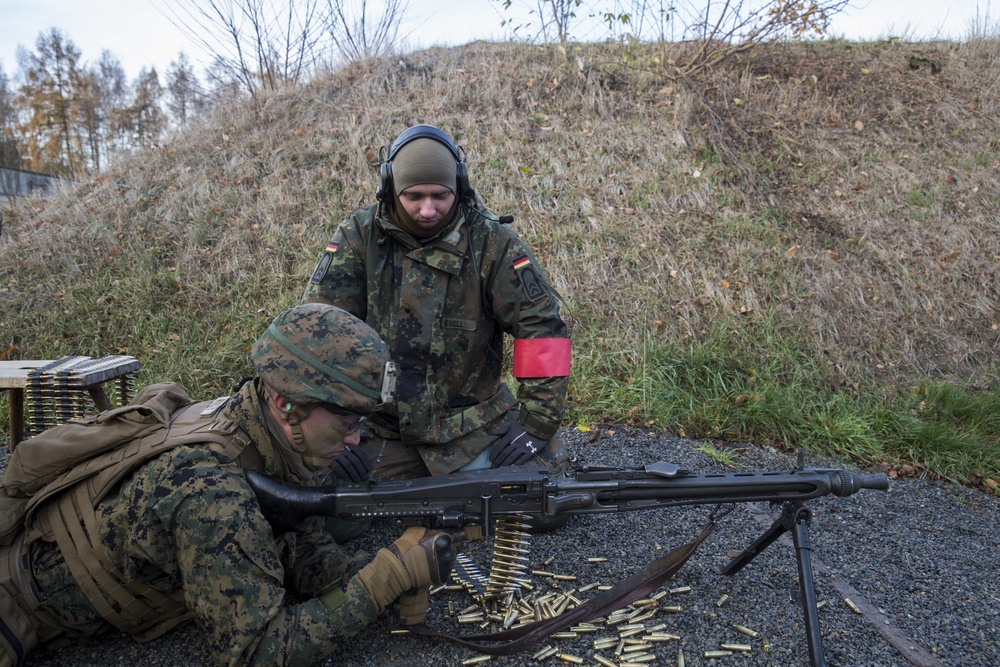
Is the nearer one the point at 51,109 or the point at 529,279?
the point at 529,279

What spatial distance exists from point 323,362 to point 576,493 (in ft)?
4.23

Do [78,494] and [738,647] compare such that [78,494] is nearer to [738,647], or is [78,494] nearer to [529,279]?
[529,279]

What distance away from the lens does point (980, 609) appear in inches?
137

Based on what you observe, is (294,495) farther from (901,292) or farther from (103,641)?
(901,292)

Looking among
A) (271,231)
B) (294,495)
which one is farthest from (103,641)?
(271,231)

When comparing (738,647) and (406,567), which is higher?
(406,567)

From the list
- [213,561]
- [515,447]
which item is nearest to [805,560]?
[515,447]

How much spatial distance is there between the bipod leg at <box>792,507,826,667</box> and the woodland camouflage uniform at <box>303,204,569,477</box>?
131 centimetres

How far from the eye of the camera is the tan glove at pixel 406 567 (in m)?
2.71

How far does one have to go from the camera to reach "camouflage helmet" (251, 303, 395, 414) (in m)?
2.55

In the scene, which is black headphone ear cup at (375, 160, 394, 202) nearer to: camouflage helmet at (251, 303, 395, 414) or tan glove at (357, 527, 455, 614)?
camouflage helmet at (251, 303, 395, 414)

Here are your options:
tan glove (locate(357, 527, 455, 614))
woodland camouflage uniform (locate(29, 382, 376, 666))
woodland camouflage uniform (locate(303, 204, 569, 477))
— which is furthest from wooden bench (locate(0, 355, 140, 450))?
tan glove (locate(357, 527, 455, 614))

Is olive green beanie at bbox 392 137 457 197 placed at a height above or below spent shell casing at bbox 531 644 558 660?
above

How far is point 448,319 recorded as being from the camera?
3984 mm
